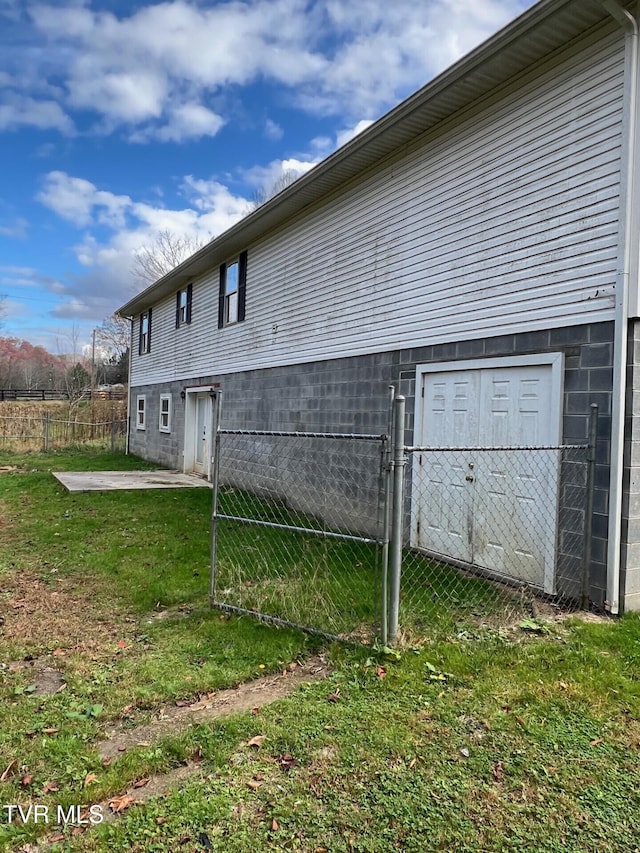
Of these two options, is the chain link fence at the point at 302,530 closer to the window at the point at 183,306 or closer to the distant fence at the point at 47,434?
the window at the point at 183,306

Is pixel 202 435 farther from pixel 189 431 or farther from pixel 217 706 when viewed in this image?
pixel 217 706

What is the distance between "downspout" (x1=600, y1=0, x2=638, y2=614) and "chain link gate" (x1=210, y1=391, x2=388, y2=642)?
6.23 ft

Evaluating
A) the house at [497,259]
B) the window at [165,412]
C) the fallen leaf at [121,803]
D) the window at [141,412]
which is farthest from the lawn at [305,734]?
the window at [141,412]

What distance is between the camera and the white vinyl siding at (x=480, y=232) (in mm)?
4906

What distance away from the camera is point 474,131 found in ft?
20.3

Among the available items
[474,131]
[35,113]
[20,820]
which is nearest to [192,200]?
[35,113]

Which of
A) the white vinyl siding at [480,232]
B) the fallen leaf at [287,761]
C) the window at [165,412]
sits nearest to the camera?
the fallen leaf at [287,761]

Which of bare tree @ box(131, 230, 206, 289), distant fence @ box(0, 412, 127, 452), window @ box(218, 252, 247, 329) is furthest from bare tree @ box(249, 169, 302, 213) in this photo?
window @ box(218, 252, 247, 329)

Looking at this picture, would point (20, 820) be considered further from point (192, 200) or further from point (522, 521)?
point (192, 200)

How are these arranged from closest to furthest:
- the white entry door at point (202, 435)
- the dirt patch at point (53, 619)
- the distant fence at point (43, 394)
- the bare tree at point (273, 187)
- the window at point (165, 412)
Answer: the dirt patch at point (53, 619) < the white entry door at point (202, 435) < the window at point (165, 412) < the bare tree at point (273, 187) < the distant fence at point (43, 394)

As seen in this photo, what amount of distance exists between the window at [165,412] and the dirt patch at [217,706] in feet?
43.4

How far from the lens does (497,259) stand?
19.2 ft

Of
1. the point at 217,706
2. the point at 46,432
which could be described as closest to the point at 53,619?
the point at 217,706

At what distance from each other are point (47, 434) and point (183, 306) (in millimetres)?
8449
